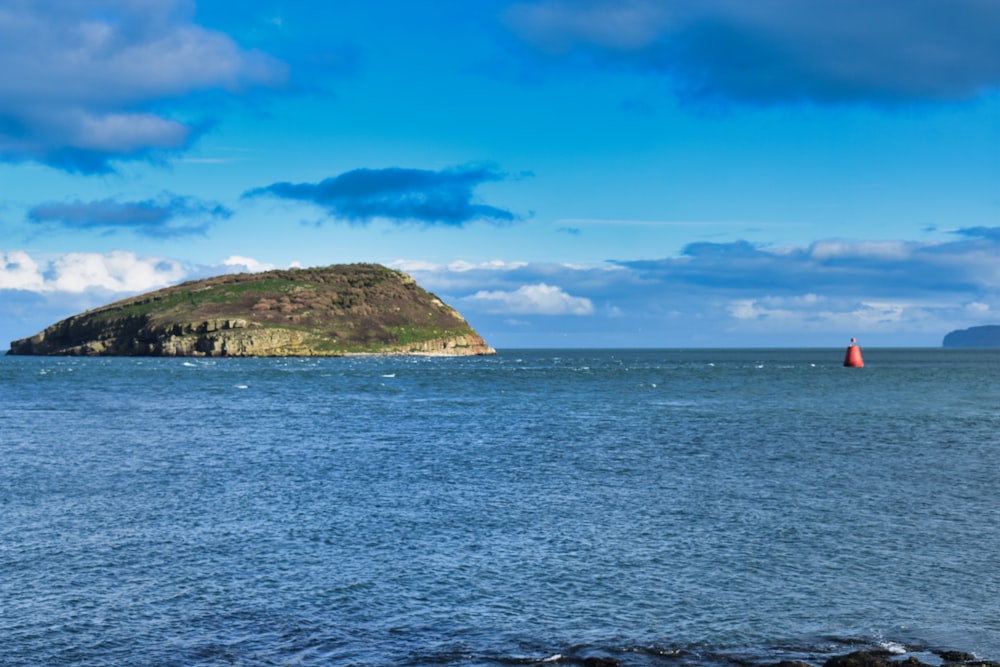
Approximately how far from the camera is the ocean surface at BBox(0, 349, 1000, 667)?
66.9ft

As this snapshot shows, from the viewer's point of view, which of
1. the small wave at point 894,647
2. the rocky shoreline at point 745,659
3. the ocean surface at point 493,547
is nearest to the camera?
the rocky shoreline at point 745,659

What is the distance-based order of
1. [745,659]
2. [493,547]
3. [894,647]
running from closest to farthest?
[745,659] < [894,647] < [493,547]

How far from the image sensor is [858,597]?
23609 millimetres

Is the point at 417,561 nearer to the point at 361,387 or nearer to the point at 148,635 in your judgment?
the point at 148,635

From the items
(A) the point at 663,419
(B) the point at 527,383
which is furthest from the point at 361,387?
(A) the point at 663,419

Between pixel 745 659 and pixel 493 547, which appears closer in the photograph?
pixel 745 659

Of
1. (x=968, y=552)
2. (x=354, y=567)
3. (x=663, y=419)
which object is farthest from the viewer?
(x=663, y=419)

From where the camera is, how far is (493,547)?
28.7 metres

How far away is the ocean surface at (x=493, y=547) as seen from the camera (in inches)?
803

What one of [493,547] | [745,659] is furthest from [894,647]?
[493,547]

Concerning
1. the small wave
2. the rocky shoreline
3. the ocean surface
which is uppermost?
the ocean surface

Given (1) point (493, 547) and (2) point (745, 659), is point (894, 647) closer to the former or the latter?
(2) point (745, 659)

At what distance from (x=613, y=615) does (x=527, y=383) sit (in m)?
116

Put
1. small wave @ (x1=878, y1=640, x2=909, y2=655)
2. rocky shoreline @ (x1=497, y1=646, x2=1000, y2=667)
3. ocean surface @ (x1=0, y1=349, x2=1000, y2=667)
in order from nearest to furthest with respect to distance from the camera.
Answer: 1. rocky shoreline @ (x1=497, y1=646, x2=1000, y2=667)
2. small wave @ (x1=878, y1=640, x2=909, y2=655)
3. ocean surface @ (x1=0, y1=349, x2=1000, y2=667)
